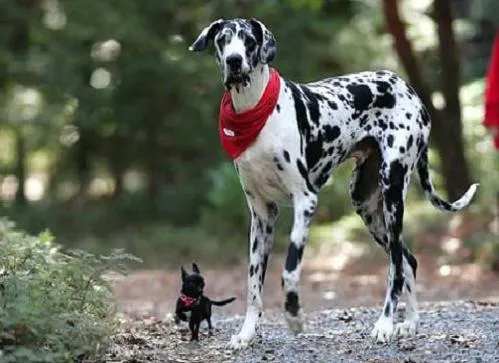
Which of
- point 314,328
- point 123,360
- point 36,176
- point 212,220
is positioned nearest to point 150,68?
point 212,220

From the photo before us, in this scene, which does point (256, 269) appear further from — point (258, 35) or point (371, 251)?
point (371, 251)

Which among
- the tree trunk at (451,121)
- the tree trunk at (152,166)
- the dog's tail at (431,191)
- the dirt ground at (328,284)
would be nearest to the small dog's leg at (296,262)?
the dog's tail at (431,191)

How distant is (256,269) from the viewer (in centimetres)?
766

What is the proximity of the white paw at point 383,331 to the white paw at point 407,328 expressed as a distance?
0.12 meters

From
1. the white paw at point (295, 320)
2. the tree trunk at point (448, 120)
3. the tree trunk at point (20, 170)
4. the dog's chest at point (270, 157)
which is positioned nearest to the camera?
the white paw at point (295, 320)

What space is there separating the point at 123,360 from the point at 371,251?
10.0 meters

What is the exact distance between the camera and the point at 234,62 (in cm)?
704

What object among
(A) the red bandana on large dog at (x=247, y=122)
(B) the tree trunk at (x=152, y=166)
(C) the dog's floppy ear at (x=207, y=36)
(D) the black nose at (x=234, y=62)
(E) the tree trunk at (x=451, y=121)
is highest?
(B) the tree trunk at (x=152, y=166)

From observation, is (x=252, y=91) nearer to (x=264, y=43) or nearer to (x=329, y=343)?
(x=264, y=43)

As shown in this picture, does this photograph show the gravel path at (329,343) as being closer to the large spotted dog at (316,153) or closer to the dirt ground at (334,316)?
the dirt ground at (334,316)

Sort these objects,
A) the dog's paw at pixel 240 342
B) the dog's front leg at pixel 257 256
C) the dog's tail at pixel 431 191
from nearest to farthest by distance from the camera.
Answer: the dog's paw at pixel 240 342 < the dog's front leg at pixel 257 256 < the dog's tail at pixel 431 191

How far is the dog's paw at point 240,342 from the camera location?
24.4 feet

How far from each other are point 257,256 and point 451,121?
943cm

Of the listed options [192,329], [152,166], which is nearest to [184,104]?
[152,166]
